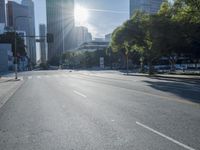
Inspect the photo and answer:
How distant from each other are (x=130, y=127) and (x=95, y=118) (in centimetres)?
186

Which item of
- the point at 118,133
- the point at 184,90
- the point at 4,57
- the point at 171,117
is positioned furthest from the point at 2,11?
the point at 118,133

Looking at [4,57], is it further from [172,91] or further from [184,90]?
[172,91]

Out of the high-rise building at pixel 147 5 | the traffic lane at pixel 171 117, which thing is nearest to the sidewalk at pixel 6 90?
the traffic lane at pixel 171 117

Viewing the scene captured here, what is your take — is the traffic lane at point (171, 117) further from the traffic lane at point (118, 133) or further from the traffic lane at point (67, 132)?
the traffic lane at point (67, 132)

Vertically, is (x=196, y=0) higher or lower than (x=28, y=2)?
lower

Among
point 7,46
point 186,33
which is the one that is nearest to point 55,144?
point 186,33

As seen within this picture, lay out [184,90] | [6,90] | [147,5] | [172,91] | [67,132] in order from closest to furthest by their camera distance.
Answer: [67,132] → [172,91] → [184,90] → [6,90] → [147,5]

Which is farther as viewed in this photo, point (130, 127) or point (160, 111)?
point (160, 111)

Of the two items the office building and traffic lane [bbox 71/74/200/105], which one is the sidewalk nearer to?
traffic lane [bbox 71/74/200/105]

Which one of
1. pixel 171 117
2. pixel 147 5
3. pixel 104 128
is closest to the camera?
pixel 104 128

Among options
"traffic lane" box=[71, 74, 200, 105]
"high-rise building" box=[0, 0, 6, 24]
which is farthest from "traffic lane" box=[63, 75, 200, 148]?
"high-rise building" box=[0, 0, 6, 24]

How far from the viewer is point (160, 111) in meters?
11.2

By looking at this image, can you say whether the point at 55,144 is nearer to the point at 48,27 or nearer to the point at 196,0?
the point at 196,0

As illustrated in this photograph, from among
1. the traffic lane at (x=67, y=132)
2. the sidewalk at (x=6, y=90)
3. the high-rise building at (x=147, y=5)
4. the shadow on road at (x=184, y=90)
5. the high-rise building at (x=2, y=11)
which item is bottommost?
the sidewalk at (x=6, y=90)
